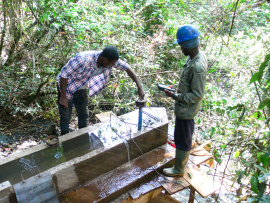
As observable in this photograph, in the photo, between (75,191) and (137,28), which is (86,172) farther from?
(137,28)

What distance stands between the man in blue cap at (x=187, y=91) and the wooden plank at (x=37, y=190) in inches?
56.9

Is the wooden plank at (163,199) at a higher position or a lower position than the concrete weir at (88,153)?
lower

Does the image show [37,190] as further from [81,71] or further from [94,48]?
[94,48]

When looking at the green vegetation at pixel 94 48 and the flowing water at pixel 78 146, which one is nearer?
the flowing water at pixel 78 146

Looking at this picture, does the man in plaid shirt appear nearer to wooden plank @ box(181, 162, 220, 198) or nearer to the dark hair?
the dark hair

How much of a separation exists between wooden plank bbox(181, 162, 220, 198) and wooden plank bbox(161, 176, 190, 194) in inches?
3.0

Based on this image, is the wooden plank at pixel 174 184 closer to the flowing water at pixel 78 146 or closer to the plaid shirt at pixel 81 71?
the flowing water at pixel 78 146

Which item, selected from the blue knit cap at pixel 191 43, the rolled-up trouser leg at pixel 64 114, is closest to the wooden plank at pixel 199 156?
the blue knit cap at pixel 191 43

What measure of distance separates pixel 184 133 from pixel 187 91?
20.8 inches

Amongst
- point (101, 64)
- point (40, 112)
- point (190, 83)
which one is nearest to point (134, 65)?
point (101, 64)

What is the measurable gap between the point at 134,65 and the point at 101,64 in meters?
2.11

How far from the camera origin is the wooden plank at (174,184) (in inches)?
99.2

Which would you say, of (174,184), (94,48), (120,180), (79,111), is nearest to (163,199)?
(174,184)

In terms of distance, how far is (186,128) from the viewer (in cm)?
246
